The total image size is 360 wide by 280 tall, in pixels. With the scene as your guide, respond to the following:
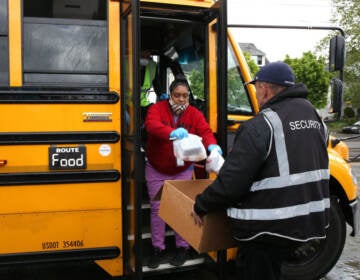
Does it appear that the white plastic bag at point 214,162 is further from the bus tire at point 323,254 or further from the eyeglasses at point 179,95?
the bus tire at point 323,254

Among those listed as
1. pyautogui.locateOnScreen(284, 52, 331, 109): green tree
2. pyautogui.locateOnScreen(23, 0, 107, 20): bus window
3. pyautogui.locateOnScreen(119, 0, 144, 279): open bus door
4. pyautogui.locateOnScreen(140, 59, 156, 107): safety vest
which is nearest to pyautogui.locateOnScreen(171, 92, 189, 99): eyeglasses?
pyautogui.locateOnScreen(119, 0, 144, 279): open bus door

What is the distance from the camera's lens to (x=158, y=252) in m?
3.71

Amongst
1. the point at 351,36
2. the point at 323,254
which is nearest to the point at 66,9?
the point at 323,254

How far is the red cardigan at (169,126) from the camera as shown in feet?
11.8

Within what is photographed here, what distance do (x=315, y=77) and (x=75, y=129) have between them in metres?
37.6

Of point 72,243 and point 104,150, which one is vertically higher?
point 104,150

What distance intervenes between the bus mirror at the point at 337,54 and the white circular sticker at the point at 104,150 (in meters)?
2.32

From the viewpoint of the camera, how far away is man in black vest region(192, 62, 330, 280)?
234 centimetres

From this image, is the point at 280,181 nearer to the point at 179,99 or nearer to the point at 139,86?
the point at 139,86

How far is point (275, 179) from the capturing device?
234 centimetres

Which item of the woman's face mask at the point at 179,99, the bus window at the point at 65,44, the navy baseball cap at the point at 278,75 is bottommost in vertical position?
the woman's face mask at the point at 179,99

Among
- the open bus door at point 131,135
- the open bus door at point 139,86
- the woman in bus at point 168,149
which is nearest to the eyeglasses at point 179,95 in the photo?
the woman in bus at point 168,149

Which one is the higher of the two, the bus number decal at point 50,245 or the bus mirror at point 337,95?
the bus mirror at point 337,95

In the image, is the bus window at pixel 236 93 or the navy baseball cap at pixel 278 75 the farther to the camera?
the bus window at pixel 236 93
